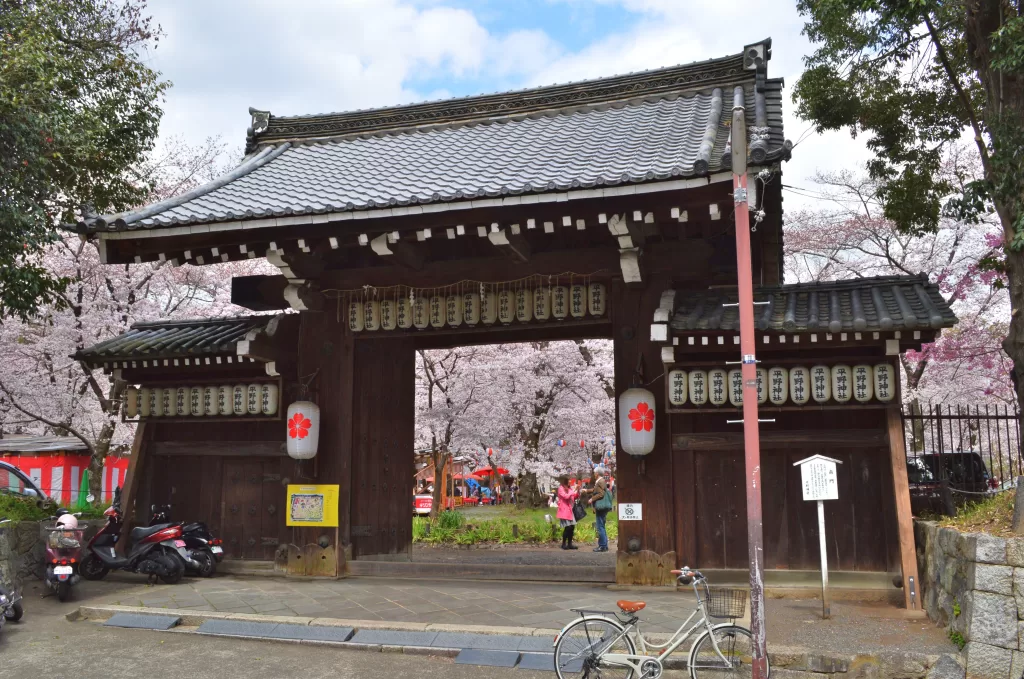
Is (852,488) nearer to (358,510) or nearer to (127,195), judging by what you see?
(358,510)

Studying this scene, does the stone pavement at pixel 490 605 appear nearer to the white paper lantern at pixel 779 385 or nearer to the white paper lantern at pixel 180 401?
the white paper lantern at pixel 779 385

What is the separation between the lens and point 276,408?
1044cm

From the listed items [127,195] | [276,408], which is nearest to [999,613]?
[276,408]

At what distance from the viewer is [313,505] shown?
10234mm

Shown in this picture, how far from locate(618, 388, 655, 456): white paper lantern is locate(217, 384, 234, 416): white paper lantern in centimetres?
542

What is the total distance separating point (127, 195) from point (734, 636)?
11.2 m

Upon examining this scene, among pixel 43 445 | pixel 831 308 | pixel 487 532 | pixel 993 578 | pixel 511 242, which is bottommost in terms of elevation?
pixel 487 532

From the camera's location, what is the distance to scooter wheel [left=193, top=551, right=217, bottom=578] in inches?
398

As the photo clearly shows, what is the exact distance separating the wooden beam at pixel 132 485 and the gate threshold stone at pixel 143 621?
298 cm

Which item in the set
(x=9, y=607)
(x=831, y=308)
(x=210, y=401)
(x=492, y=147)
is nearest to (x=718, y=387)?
(x=831, y=308)

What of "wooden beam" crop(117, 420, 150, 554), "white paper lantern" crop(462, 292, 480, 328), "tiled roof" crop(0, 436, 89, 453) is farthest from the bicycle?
"tiled roof" crop(0, 436, 89, 453)

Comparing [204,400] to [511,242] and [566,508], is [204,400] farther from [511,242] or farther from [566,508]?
[566,508]

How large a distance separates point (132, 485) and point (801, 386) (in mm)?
8984

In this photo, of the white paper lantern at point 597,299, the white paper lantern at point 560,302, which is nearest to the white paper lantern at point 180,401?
the white paper lantern at point 560,302
